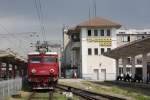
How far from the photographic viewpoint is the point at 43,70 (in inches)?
1534

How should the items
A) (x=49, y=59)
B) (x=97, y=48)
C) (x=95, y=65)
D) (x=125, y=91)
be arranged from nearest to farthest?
(x=125, y=91), (x=49, y=59), (x=95, y=65), (x=97, y=48)

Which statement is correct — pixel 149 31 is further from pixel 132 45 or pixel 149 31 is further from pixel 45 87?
pixel 45 87

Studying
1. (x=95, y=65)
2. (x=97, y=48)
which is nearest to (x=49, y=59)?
(x=95, y=65)

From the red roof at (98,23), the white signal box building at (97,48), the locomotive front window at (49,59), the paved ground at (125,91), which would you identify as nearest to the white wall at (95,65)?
the white signal box building at (97,48)

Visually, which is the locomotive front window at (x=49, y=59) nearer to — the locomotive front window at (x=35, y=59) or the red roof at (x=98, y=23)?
the locomotive front window at (x=35, y=59)

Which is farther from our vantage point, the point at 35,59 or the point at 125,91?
the point at 35,59

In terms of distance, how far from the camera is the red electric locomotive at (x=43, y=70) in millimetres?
38625

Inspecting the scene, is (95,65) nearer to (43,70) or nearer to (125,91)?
(125,91)

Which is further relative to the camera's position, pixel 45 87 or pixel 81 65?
pixel 81 65

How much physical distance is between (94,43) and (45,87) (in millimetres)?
54355

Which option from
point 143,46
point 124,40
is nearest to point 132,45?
point 143,46

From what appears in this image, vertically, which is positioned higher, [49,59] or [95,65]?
[95,65]

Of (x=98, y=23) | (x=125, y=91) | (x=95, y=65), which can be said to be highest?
(x=98, y=23)

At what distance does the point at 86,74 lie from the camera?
91562 mm
